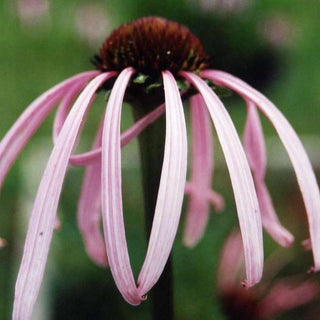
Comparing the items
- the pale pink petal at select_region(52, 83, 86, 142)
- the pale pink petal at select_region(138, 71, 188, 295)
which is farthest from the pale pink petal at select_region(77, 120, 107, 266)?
the pale pink petal at select_region(138, 71, 188, 295)

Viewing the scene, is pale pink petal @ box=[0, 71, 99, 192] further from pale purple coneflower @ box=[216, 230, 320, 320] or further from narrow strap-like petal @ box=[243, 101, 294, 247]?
pale purple coneflower @ box=[216, 230, 320, 320]

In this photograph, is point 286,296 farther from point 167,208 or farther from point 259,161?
point 167,208

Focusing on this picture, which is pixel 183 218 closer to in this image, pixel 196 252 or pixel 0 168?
pixel 196 252

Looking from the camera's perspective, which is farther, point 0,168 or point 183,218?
point 183,218

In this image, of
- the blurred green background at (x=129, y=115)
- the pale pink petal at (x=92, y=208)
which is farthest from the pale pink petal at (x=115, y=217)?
the blurred green background at (x=129, y=115)

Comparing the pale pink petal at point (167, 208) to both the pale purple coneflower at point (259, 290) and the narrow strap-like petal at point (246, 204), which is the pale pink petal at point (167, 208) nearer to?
the narrow strap-like petal at point (246, 204)

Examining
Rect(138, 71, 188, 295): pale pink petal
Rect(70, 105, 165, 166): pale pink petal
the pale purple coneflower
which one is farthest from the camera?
the pale purple coneflower

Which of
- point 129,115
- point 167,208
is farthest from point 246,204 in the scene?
point 129,115

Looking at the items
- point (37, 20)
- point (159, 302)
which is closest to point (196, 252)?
point (159, 302)
